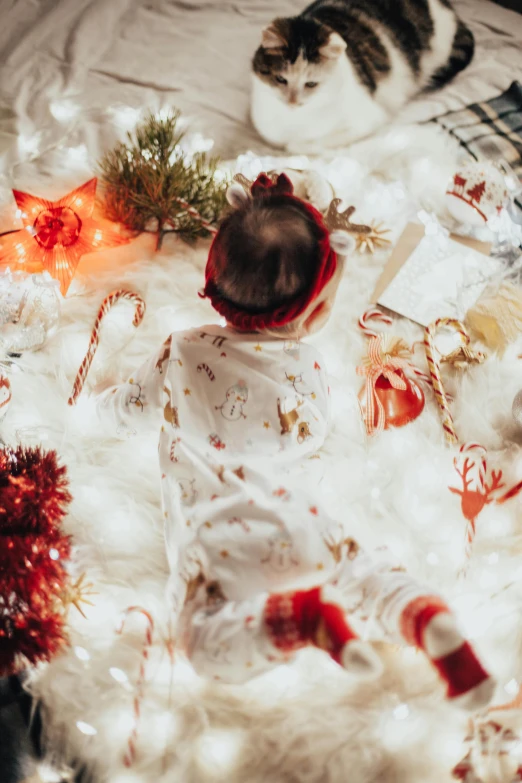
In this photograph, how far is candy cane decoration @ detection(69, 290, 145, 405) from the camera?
120cm

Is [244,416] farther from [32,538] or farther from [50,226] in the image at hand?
[50,226]

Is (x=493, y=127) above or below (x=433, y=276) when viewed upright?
above

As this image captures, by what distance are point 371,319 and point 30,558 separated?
2.72 ft

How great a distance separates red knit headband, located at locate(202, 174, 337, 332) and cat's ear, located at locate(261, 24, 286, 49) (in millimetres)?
574

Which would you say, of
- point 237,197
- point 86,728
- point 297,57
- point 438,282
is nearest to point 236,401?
point 237,197

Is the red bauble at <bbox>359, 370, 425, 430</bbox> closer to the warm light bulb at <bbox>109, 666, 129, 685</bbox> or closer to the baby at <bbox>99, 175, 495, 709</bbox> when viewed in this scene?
the baby at <bbox>99, 175, 495, 709</bbox>

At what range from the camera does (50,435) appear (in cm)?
119

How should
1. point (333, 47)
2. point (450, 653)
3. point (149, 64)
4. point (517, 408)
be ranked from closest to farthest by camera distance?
point (450, 653) → point (517, 408) → point (333, 47) → point (149, 64)

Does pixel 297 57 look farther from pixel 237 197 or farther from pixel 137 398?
pixel 137 398

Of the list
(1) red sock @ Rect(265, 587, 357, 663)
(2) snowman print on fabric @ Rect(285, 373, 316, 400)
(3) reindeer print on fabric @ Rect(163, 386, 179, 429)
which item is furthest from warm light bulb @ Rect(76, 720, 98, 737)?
(2) snowman print on fabric @ Rect(285, 373, 316, 400)

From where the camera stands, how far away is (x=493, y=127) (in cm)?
158

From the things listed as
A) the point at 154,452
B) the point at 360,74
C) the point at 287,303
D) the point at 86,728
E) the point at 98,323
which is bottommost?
the point at 86,728

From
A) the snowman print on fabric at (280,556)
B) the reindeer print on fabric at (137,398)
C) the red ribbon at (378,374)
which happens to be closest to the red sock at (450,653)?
the snowman print on fabric at (280,556)

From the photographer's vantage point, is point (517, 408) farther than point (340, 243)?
Yes
